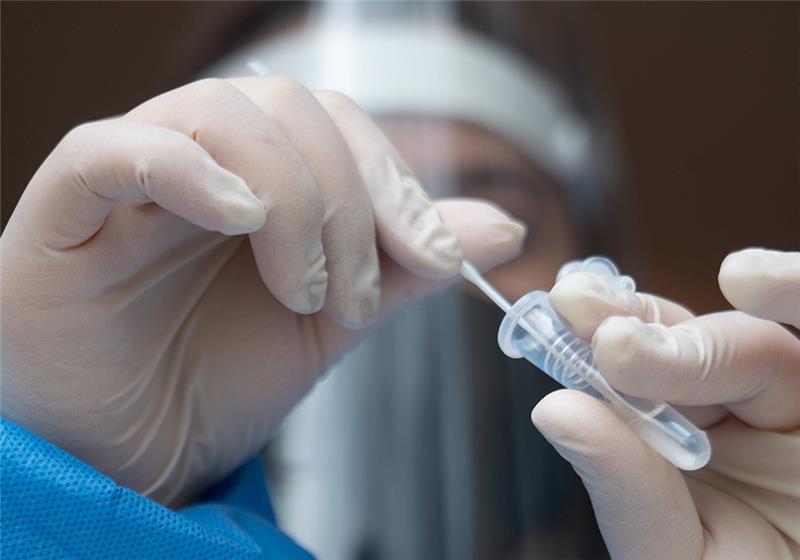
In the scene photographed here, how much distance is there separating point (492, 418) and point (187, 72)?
996mm

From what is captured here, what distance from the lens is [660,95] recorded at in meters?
2.94

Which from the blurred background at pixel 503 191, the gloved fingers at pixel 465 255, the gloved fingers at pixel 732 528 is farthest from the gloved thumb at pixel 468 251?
the blurred background at pixel 503 191

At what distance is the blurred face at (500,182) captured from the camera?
1537mm

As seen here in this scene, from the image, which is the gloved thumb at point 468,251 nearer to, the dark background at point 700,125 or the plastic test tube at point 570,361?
the plastic test tube at point 570,361

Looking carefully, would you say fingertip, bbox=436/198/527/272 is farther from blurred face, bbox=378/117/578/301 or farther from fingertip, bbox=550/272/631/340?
blurred face, bbox=378/117/578/301

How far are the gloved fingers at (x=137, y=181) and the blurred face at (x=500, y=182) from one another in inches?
38.5

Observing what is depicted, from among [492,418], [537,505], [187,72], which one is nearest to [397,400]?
[492,418]

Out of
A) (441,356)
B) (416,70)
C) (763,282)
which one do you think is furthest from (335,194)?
(416,70)

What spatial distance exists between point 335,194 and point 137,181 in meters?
0.15

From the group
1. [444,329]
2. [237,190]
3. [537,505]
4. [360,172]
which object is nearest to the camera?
[237,190]

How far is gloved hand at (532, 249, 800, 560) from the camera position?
1.80ft

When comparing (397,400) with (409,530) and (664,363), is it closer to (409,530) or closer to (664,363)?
(409,530)

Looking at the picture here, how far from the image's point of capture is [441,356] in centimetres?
133

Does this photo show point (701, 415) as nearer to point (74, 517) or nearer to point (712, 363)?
point (712, 363)
